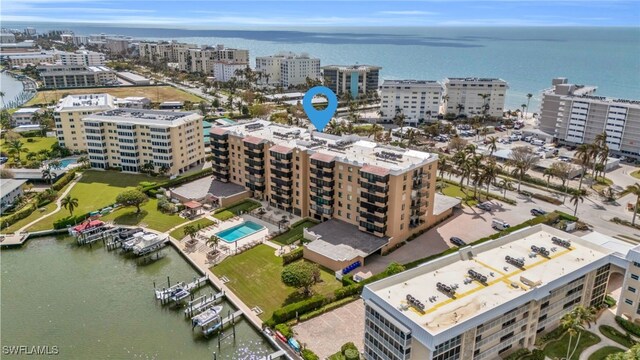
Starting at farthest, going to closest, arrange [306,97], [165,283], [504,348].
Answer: [306,97] → [165,283] → [504,348]

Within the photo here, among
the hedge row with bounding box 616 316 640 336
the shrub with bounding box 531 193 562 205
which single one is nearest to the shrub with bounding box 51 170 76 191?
the shrub with bounding box 531 193 562 205

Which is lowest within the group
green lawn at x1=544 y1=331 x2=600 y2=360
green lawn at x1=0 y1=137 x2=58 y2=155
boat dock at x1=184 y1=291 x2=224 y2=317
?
boat dock at x1=184 y1=291 x2=224 y2=317

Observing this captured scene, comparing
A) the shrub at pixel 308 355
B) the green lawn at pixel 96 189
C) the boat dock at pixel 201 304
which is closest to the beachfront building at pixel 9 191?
the green lawn at pixel 96 189

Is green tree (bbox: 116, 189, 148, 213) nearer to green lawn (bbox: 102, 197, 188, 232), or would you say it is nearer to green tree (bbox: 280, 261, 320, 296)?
green lawn (bbox: 102, 197, 188, 232)

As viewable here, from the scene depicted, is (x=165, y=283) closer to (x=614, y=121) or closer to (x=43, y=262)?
(x=43, y=262)

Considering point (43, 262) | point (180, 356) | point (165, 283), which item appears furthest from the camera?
point (43, 262)

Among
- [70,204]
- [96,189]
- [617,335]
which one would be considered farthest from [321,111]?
[617,335]

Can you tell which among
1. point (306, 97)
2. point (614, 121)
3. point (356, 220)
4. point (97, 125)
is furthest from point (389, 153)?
point (614, 121)
